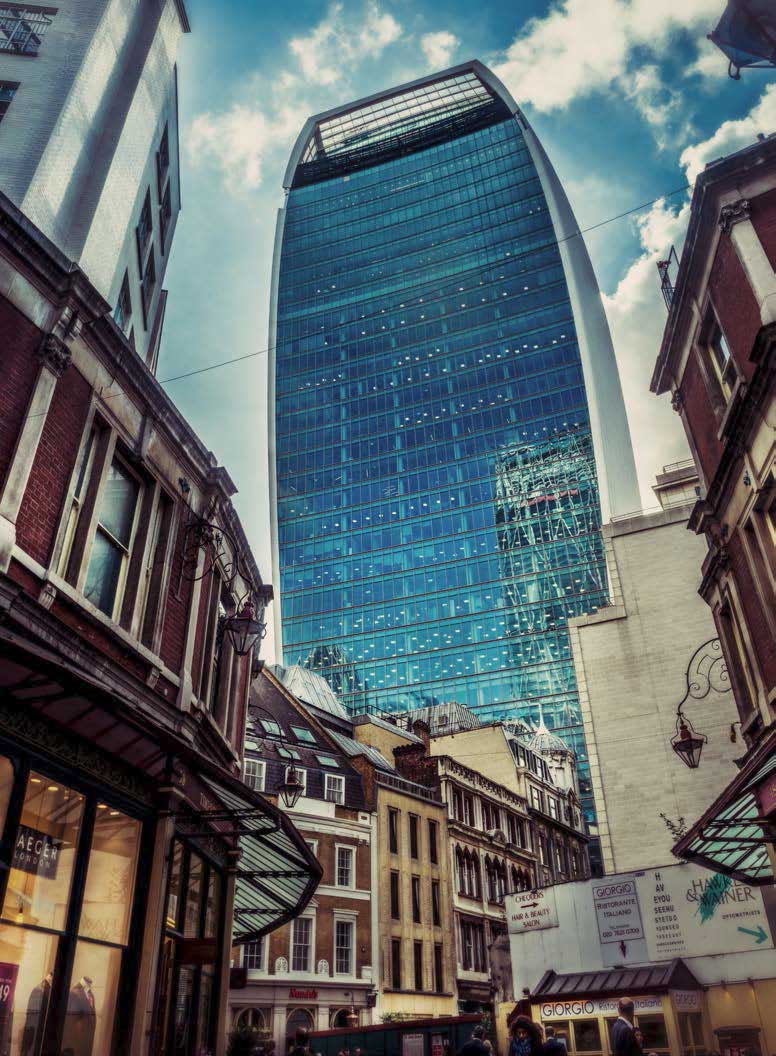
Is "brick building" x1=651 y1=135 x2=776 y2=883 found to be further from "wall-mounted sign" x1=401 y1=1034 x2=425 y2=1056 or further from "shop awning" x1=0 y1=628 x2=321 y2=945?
"wall-mounted sign" x1=401 y1=1034 x2=425 y2=1056

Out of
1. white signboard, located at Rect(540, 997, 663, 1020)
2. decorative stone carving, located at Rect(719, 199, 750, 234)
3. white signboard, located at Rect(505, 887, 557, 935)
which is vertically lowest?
white signboard, located at Rect(540, 997, 663, 1020)

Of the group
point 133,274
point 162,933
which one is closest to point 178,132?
point 133,274

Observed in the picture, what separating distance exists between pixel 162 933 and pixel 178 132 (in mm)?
26346

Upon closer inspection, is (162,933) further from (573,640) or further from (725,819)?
(573,640)

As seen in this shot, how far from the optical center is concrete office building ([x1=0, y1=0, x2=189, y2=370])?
17703mm

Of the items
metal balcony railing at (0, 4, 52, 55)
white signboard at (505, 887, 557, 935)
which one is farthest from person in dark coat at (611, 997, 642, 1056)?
metal balcony railing at (0, 4, 52, 55)

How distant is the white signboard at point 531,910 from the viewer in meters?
Answer: 26.5

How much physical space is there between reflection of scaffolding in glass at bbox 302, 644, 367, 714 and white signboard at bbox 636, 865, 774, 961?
96.1 m

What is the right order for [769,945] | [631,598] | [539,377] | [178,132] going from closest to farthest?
[769,945] < [178,132] < [631,598] < [539,377]

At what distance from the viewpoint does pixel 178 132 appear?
27797 millimetres

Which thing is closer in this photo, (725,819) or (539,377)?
(725,819)

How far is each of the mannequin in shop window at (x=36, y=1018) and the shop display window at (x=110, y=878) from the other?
2.47 feet

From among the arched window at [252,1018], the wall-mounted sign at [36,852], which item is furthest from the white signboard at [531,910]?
the wall-mounted sign at [36,852]

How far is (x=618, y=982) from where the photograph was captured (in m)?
22.6
